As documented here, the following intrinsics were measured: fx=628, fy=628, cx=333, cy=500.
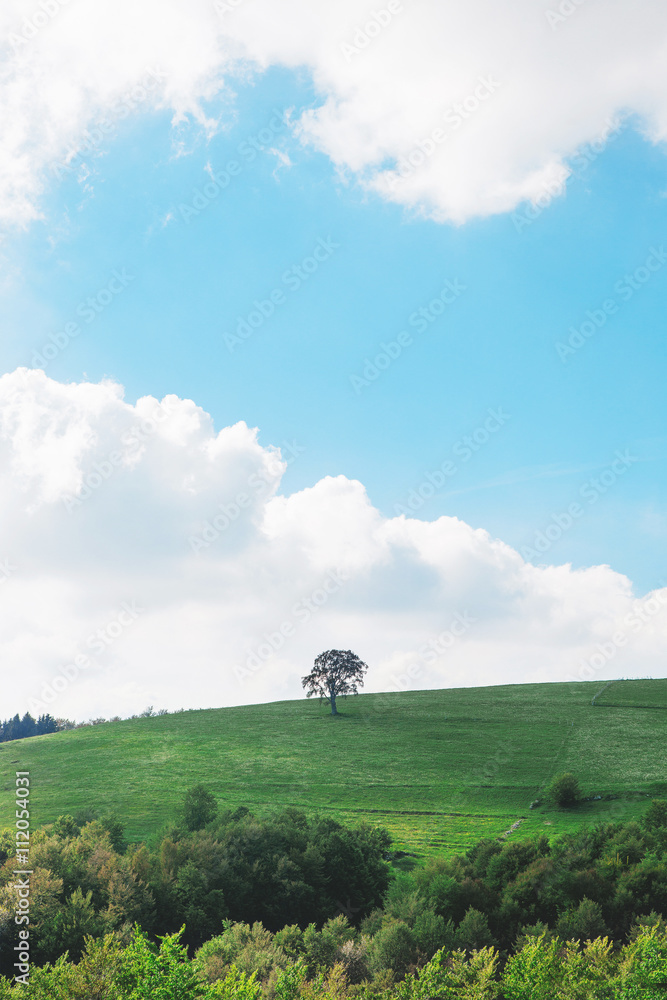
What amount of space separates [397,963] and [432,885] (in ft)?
27.0

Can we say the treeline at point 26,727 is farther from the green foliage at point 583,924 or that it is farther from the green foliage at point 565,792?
the green foliage at point 583,924

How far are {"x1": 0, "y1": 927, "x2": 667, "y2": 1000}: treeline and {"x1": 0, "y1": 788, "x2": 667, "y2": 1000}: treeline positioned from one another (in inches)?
6.3

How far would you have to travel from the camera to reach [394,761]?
249 ft

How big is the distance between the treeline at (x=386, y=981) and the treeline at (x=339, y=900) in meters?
0.16

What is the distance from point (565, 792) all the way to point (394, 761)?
21.4 meters

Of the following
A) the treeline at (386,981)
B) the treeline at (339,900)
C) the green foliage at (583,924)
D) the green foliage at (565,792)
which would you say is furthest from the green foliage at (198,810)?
the green foliage at (565,792)

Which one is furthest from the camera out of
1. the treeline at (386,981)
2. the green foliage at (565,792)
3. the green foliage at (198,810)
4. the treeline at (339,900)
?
the green foliage at (565,792)

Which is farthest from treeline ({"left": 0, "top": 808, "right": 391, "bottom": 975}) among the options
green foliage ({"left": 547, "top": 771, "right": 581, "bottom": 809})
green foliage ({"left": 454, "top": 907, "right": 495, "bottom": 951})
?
green foliage ({"left": 547, "top": 771, "right": 581, "bottom": 809})

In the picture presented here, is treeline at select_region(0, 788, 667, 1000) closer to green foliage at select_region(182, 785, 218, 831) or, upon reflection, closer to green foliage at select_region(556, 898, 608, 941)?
green foliage at select_region(556, 898, 608, 941)

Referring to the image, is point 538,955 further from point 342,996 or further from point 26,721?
point 26,721

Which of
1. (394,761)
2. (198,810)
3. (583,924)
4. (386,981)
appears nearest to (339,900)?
(198,810)

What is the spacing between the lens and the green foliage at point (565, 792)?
201 feet

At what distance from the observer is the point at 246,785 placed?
69.9m

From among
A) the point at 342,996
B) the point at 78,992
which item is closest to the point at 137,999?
the point at 78,992
